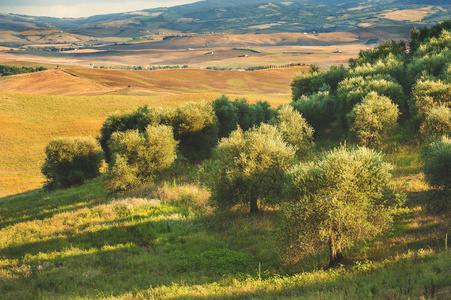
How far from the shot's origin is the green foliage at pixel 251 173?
22359 mm

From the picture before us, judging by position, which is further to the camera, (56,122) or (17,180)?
(56,122)

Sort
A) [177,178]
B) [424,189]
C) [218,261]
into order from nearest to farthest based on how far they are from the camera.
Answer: [218,261] < [424,189] < [177,178]

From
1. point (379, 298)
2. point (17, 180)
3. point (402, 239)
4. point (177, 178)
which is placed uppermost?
point (379, 298)

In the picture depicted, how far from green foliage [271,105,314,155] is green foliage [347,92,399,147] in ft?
17.9

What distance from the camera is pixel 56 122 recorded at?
260ft

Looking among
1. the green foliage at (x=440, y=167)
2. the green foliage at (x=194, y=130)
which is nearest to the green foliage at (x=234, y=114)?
the green foliage at (x=194, y=130)

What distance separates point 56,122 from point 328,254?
79154 mm

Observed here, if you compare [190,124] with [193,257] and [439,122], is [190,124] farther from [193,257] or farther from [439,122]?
[439,122]

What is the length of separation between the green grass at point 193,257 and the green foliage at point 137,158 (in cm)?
477

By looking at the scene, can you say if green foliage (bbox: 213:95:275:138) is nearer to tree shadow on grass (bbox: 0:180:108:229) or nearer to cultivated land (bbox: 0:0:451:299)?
cultivated land (bbox: 0:0:451:299)

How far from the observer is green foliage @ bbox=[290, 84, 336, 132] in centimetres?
4741

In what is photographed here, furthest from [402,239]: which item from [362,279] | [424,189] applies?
[424,189]

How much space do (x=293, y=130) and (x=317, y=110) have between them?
40.9ft

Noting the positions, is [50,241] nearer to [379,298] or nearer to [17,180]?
[379,298]
